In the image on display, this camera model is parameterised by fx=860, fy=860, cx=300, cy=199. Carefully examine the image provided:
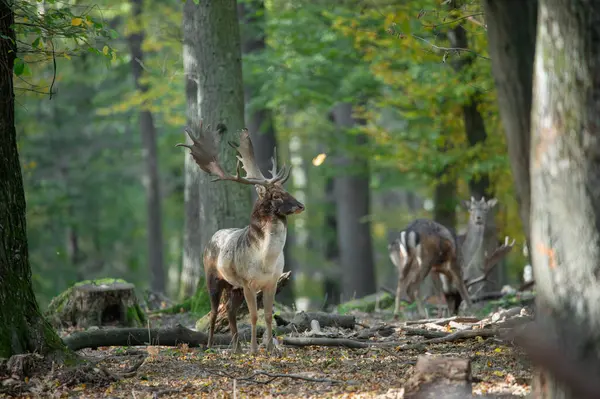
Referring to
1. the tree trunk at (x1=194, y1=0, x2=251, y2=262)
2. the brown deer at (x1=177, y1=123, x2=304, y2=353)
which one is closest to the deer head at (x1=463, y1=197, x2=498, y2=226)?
the tree trunk at (x1=194, y1=0, x2=251, y2=262)

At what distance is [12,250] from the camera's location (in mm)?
7637

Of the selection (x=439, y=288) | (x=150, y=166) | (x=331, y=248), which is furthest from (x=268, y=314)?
(x=331, y=248)

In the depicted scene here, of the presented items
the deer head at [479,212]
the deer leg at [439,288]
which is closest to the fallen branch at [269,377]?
the deer leg at [439,288]

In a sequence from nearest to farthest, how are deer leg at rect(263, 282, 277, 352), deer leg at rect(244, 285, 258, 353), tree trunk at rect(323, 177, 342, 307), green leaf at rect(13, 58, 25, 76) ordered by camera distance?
1. green leaf at rect(13, 58, 25, 76)
2. deer leg at rect(263, 282, 277, 352)
3. deer leg at rect(244, 285, 258, 353)
4. tree trunk at rect(323, 177, 342, 307)

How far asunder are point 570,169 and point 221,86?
843cm

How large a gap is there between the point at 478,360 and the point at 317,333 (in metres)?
2.32

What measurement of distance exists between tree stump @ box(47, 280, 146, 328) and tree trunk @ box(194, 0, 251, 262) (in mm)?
1672

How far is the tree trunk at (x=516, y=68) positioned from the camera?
516 cm

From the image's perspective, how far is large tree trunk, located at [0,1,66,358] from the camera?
24.5 feet

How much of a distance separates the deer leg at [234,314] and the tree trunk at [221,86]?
108 inches

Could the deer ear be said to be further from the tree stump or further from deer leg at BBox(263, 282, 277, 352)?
the tree stump

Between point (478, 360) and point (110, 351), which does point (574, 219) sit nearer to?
point (478, 360)

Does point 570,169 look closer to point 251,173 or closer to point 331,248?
point 251,173

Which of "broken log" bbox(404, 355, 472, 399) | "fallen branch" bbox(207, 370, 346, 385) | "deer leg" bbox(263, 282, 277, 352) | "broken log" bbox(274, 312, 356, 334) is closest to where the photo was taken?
"broken log" bbox(404, 355, 472, 399)
